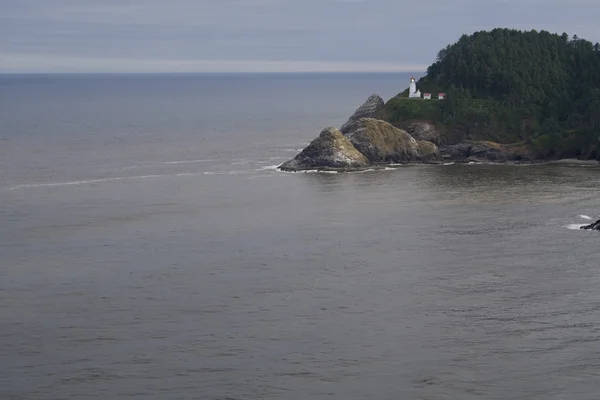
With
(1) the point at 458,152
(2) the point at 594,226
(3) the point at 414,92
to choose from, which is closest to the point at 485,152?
(1) the point at 458,152

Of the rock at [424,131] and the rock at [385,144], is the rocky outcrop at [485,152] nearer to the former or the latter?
the rock at [424,131]

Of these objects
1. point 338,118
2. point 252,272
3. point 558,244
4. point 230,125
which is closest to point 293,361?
point 252,272

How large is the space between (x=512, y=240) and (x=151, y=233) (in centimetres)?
2398

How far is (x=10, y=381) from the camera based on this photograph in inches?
1507

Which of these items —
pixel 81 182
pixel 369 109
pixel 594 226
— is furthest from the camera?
pixel 369 109

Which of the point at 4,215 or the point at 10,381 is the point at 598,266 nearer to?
the point at 10,381

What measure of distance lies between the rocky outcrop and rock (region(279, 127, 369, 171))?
11.0 meters

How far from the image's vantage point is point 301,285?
2024 inches

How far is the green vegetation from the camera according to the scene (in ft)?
340

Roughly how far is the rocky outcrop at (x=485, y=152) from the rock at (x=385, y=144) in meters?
2.43

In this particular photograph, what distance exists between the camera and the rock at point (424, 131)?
349 feet

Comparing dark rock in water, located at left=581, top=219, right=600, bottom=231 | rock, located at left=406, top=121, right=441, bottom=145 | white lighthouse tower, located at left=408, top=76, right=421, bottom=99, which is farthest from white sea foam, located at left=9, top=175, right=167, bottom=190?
dark rock in water, located at left=581, top=219, right=600, bottom=231

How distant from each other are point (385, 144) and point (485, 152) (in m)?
10.8

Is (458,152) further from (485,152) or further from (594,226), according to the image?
(594,226)
